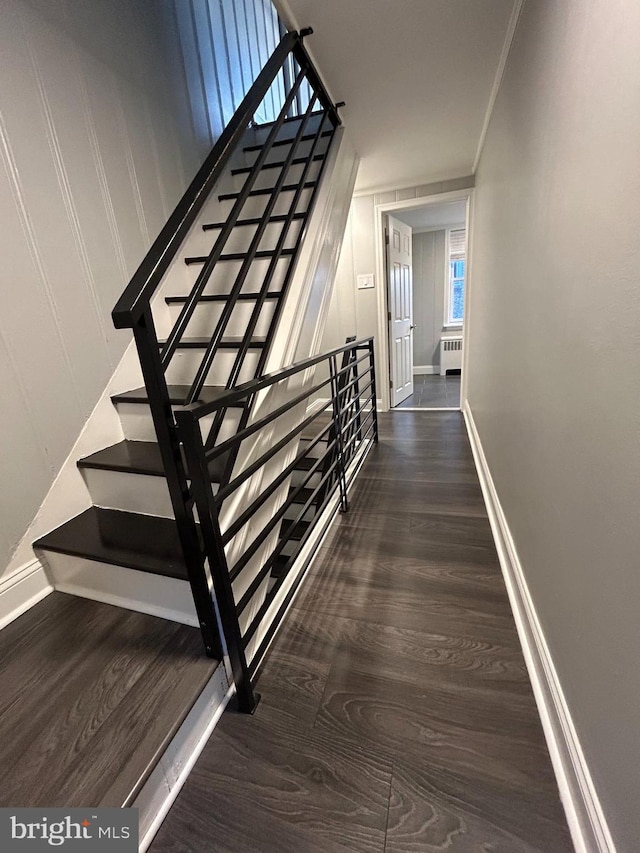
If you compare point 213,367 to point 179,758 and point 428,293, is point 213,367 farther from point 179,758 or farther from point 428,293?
point 428,293

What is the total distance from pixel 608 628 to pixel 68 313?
1999mm

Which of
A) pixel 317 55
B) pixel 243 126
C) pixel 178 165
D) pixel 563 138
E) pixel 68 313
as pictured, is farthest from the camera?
pixel 178 165

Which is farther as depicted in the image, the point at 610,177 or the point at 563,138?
the point at 563,138

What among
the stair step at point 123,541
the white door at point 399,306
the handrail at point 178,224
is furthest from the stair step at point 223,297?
the white door at point 399,306

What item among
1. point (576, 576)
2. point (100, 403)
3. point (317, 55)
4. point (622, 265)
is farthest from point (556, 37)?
point (100, 403)

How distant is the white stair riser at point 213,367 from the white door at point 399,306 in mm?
2663

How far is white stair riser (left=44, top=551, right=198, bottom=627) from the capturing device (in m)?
1.21

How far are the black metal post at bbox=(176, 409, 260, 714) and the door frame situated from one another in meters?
3.30

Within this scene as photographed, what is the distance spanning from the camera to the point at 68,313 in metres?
1.47

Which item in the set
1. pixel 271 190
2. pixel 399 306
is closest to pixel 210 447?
pixel 271 190

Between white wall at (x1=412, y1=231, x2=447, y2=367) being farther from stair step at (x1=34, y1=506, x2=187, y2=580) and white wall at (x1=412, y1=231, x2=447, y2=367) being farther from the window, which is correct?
stair step at (x1=34, y1=506, x2=187, y2=580)

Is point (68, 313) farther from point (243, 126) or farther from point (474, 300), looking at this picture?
point (474, 300)

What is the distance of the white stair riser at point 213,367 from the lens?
1609 millimetres

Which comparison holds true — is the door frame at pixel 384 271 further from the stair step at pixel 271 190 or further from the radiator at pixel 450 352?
the radiator at pixel 450 352
